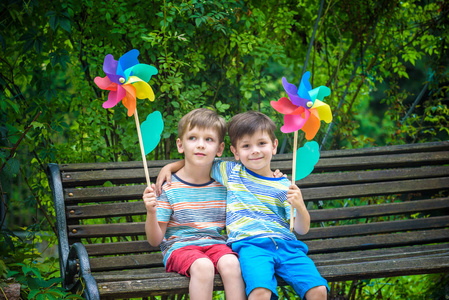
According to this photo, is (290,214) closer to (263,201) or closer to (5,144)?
(263,201)

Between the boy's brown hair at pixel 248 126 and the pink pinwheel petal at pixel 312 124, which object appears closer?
the pink pinwheel petal at pixel 312 124

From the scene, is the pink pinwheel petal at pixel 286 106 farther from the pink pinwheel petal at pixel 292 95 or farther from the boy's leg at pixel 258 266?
the boy's leg at pixel 258 266

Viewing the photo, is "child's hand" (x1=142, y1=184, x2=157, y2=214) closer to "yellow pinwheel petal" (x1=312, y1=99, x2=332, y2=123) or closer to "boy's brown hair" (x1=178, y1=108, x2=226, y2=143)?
"boy's brown hair" (x1=178, y1=108, x2=226, y2=143)

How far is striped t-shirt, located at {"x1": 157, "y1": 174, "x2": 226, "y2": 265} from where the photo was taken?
8.09ft

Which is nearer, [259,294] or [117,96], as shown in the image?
[259,294]

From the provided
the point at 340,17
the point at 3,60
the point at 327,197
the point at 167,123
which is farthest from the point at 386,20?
the point at 3,60

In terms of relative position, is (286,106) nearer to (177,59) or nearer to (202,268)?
(202,268)

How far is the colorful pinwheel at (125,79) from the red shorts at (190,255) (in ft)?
2.27

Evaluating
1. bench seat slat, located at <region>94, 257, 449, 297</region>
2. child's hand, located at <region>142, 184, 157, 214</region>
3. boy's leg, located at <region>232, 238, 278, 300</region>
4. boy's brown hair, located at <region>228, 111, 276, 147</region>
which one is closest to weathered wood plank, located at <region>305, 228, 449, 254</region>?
bench seat slat, located at <region>94, 257, 449, 297</region>

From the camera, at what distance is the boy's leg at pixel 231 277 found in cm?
216

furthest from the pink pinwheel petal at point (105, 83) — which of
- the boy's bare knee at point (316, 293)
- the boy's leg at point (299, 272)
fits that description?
the boy's bare knee at point (316, 293)

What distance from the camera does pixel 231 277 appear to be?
7.18 feet

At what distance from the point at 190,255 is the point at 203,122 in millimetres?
654

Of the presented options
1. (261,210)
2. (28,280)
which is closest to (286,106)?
(261,210)
